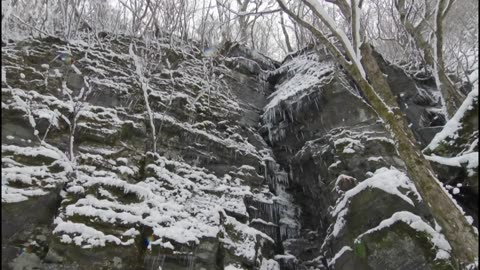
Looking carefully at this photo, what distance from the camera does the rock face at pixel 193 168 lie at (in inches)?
189

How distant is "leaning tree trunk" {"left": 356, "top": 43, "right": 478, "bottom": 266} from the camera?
293 centimetres

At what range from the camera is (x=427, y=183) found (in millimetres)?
3240

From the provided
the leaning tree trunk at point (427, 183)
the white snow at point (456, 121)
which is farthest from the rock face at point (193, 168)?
the leaning tree trunk at point (427, 183)

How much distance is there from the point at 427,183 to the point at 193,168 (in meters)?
4.22

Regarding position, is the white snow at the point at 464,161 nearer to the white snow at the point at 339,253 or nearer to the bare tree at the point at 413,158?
the bare tree at the point at 413,158

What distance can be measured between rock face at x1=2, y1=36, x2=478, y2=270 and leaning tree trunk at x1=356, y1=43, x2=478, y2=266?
1.90m

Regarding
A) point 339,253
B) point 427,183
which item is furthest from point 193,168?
point 427,183

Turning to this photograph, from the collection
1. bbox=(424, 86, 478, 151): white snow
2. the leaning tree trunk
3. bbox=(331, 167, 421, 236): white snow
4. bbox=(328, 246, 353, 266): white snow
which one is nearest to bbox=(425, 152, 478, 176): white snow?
bbox=(424, 86, 478, 151): white snow

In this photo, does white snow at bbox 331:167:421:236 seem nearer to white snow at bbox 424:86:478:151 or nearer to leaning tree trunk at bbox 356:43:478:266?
white snow at bbox 424:86:478:151

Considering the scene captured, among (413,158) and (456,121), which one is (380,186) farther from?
(413,158)

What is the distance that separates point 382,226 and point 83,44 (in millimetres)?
6722

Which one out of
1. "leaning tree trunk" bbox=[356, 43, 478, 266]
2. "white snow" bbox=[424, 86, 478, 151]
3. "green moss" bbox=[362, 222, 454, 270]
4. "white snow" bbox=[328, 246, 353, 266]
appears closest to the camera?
"leaning tree trunk" bbox=[356, 43, 478, 266]

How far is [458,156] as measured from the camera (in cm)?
379

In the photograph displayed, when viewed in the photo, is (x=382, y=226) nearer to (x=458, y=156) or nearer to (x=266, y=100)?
(x=458, y=156)
